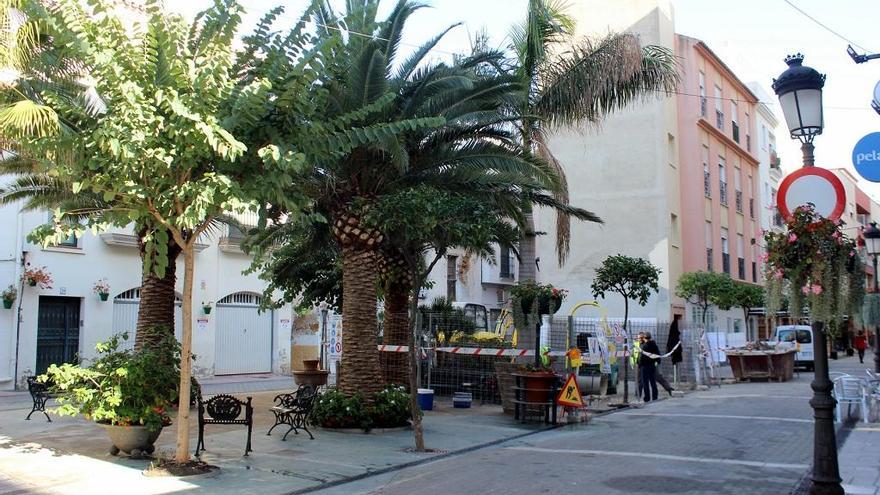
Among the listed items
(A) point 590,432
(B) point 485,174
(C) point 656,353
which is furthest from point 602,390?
(B) point 485,174

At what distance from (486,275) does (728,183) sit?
41.4 feet

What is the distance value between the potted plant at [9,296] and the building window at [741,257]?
103ft

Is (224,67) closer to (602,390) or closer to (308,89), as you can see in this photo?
(308,89)

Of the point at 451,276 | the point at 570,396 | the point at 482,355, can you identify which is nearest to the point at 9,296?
the point at 482,355

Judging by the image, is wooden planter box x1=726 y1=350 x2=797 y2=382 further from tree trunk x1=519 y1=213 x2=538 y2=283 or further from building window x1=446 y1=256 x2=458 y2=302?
building window x1=446 y1=256 x2=458 y2=302

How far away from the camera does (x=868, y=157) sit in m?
6.56

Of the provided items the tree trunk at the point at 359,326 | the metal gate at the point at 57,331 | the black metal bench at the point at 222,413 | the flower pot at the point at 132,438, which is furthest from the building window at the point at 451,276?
the flower pot at the point at 132,438

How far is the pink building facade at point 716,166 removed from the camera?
105ft

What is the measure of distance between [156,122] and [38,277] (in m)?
13.9

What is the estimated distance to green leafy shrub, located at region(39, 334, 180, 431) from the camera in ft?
29.6

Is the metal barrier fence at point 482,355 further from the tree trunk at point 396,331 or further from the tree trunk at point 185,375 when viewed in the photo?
the tree trunk at point 185,375

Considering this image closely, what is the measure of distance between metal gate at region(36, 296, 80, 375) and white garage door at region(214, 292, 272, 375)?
15.4 feet

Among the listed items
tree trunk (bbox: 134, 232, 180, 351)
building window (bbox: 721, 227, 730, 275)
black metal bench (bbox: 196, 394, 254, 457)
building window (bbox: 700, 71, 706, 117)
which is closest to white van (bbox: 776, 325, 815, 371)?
building window (bbox: 721, 227, 730, 275)

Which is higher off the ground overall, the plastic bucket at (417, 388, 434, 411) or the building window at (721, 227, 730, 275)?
the building window at (721, 227, 730, 275)
